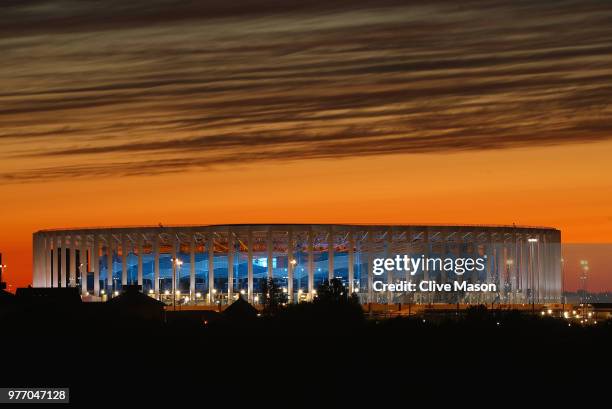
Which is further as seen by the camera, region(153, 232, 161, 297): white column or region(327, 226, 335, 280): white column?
region(153, 232, 161, 297): white column

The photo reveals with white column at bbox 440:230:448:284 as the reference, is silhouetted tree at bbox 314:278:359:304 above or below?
below

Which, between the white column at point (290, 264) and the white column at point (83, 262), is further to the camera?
the white column at point (83, 262)

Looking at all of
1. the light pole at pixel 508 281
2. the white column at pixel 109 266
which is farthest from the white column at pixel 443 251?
the white column at pixel 109 266

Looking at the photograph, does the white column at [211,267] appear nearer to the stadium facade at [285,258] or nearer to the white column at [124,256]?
the stadium facade at [285,258]

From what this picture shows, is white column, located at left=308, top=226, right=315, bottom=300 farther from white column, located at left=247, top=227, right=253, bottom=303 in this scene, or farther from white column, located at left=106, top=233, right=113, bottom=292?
white column, located at left=106, top=233, right=113, bottom=292

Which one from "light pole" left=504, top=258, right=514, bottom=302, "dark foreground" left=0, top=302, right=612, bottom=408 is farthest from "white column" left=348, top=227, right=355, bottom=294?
"dark foreground" left=0, top=302, right=612, bottom=408

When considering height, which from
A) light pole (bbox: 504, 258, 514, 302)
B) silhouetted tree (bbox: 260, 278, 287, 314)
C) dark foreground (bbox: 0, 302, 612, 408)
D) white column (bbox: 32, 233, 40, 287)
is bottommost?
dark foreground (bbox: 0, 302, 612, 408)

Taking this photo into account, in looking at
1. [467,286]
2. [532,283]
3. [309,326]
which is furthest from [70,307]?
[532,283]

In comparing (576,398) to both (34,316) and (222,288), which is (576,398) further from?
(222,288)

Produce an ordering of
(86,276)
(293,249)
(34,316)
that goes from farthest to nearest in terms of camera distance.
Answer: (86,276) < (293,249) < (34,316)
